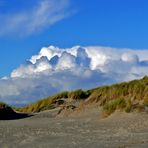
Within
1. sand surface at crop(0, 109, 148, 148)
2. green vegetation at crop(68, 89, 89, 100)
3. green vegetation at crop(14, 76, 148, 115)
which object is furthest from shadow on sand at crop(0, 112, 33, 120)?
green vegetation at crop(68, 89, 89, 100)

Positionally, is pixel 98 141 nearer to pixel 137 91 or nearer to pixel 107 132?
pixel 107 132

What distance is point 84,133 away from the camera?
21.0 m

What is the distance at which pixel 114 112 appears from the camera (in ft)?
83.0

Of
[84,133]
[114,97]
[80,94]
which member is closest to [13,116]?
[80,94]

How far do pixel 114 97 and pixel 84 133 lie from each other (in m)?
9.17

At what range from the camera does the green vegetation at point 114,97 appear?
25.6 metres

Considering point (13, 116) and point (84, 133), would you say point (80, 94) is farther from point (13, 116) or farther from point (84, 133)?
point (84, 133)

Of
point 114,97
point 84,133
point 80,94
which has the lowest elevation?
point 84,133

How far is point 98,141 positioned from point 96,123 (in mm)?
6175

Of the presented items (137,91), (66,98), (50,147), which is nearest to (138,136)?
(50,147)

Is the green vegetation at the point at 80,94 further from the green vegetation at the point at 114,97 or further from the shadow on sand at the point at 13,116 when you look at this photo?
the shadow on sand at the point at 13,116

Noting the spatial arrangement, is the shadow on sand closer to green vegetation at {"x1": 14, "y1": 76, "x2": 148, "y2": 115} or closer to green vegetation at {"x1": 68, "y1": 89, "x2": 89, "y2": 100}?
green vegetation at {"x1": 14, "y1": 76, "x2": 148, "y2": 115}

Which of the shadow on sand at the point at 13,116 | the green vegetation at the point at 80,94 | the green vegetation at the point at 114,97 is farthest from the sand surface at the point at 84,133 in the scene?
the green vegetation at the point at 80,94

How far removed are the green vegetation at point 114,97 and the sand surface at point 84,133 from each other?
67 cm
